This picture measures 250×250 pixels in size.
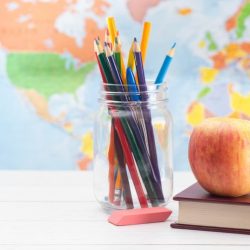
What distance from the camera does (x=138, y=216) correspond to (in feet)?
2.65

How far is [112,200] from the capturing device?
87cm

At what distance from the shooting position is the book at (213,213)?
0.76 m

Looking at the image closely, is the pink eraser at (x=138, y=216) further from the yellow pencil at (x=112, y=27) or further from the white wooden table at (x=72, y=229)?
the yellow pencil at (x=112, y=27)

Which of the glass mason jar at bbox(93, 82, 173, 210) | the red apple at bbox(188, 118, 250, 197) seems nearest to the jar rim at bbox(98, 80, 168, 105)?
the glass mason jar at bbox(93, 82, 173, 210)

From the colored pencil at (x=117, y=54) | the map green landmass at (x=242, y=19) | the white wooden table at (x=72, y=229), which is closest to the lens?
the white wooden table at (x=72, y=229)

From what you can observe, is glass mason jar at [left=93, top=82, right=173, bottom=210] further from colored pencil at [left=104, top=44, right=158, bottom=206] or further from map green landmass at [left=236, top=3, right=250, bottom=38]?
map green landmass at [left=236, top=3, right=250, bottom=38]

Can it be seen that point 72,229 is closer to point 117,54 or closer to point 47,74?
point 117,54

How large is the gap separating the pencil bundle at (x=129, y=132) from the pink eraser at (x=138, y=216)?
32 mm

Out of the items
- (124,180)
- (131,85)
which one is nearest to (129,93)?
(131,85)

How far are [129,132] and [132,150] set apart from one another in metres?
0.03

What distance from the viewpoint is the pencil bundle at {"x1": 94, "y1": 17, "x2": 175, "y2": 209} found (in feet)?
2.78

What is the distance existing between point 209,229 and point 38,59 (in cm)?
133

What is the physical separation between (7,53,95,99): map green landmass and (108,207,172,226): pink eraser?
47.3 inches

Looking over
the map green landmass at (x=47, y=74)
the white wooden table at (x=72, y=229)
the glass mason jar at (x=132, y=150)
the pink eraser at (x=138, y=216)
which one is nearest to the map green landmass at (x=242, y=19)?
the map green landmass at (x=47, y=74)
